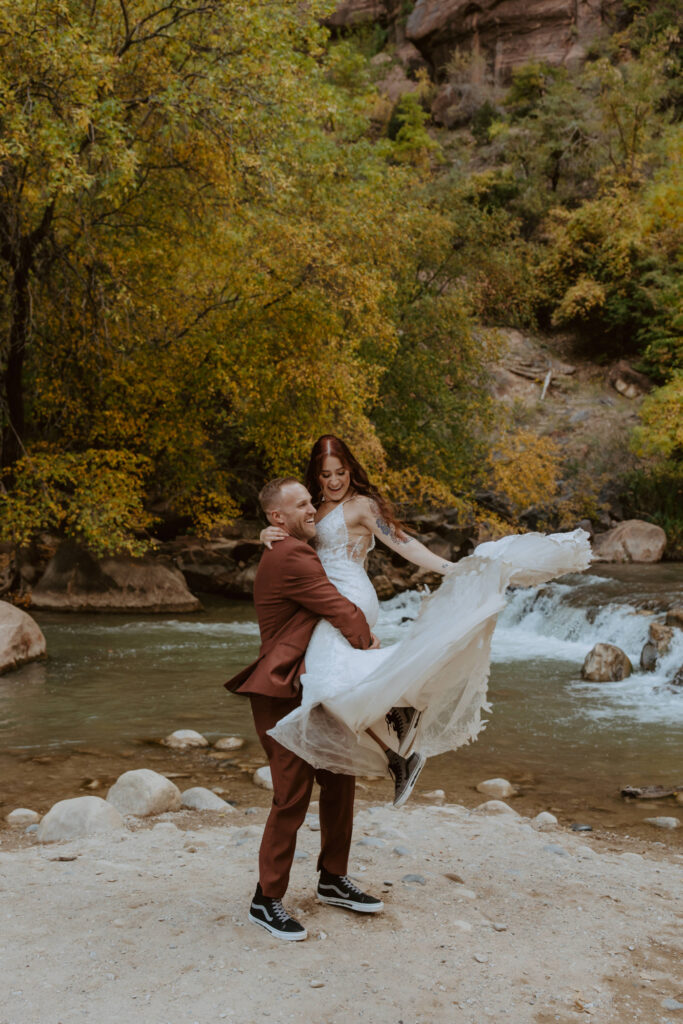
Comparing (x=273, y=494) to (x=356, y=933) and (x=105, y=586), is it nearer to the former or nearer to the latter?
(x=356, y=933)

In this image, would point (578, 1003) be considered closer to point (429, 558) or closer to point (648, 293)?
point (429, 558)

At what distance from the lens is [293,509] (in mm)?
3752

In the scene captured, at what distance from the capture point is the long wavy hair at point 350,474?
4.01 meters

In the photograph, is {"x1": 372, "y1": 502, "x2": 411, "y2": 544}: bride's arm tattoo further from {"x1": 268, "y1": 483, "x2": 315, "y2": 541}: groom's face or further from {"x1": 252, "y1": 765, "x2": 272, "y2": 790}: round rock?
{"x1": 252, "y1": 765, "x2": 272, "y2": 790}: round rock

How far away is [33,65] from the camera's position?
10047mm

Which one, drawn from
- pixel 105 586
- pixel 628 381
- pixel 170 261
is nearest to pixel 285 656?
pixel 170 261

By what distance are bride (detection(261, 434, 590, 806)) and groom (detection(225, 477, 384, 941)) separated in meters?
0.08

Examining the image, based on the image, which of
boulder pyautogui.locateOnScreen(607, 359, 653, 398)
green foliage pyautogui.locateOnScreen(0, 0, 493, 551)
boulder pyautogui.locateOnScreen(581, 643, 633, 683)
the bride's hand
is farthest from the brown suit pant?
boulder pyautogui.locateOnScreen(607, 359, 653, 398)

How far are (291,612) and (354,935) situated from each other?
1378mm

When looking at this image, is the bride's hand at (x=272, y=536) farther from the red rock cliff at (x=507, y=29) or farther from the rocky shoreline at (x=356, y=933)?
the red rock cliff at (x=507, y=29)

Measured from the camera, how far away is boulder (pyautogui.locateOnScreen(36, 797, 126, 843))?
520cm

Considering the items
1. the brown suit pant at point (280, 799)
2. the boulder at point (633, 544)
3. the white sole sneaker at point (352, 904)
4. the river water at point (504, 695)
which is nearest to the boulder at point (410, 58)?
the boulder at point (633, 544)

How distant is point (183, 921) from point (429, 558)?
6.29ft

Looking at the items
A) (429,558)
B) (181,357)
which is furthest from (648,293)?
(429,558)
